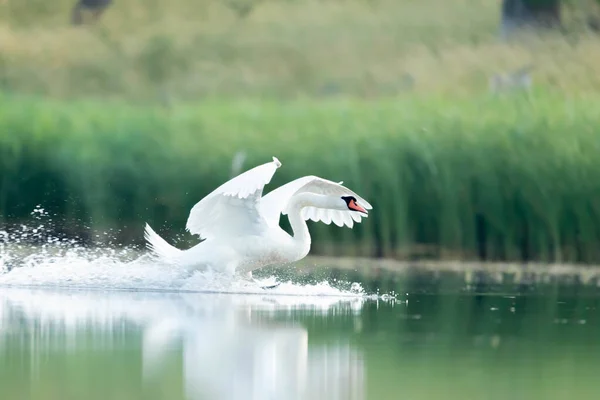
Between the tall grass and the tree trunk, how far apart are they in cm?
916

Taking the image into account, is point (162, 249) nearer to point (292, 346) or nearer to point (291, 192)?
point (291, 192)

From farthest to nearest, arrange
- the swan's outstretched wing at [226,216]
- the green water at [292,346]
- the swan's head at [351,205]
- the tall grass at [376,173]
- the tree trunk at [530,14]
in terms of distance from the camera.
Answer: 1. the tree trunk at [530,14]
2. the tall grass at [376,173]
3. the swan's head at [351,205]
4. the swan's outstretched wing at [226,216]
5. the green water at [292,346]

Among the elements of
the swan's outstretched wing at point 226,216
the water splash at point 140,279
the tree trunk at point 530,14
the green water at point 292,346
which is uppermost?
the tree trunk at point 530,14

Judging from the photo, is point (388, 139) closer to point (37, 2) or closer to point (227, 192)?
point (227, 192)

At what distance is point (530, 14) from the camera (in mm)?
26875

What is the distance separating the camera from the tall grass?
16156 mm

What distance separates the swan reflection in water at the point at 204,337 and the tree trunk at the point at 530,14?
15.5 m

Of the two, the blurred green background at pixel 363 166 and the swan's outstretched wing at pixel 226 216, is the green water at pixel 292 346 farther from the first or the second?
the blurred green background at pixel 363 166

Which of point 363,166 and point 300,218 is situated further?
point 363,166

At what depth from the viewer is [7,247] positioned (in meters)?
15.3

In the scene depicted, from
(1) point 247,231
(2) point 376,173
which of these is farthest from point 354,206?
(2) point 376,173

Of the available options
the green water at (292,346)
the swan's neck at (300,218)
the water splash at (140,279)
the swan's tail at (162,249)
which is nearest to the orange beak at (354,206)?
the swan's neck at (300,218)

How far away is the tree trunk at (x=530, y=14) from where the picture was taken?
26750 mm

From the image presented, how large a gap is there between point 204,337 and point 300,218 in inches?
124
